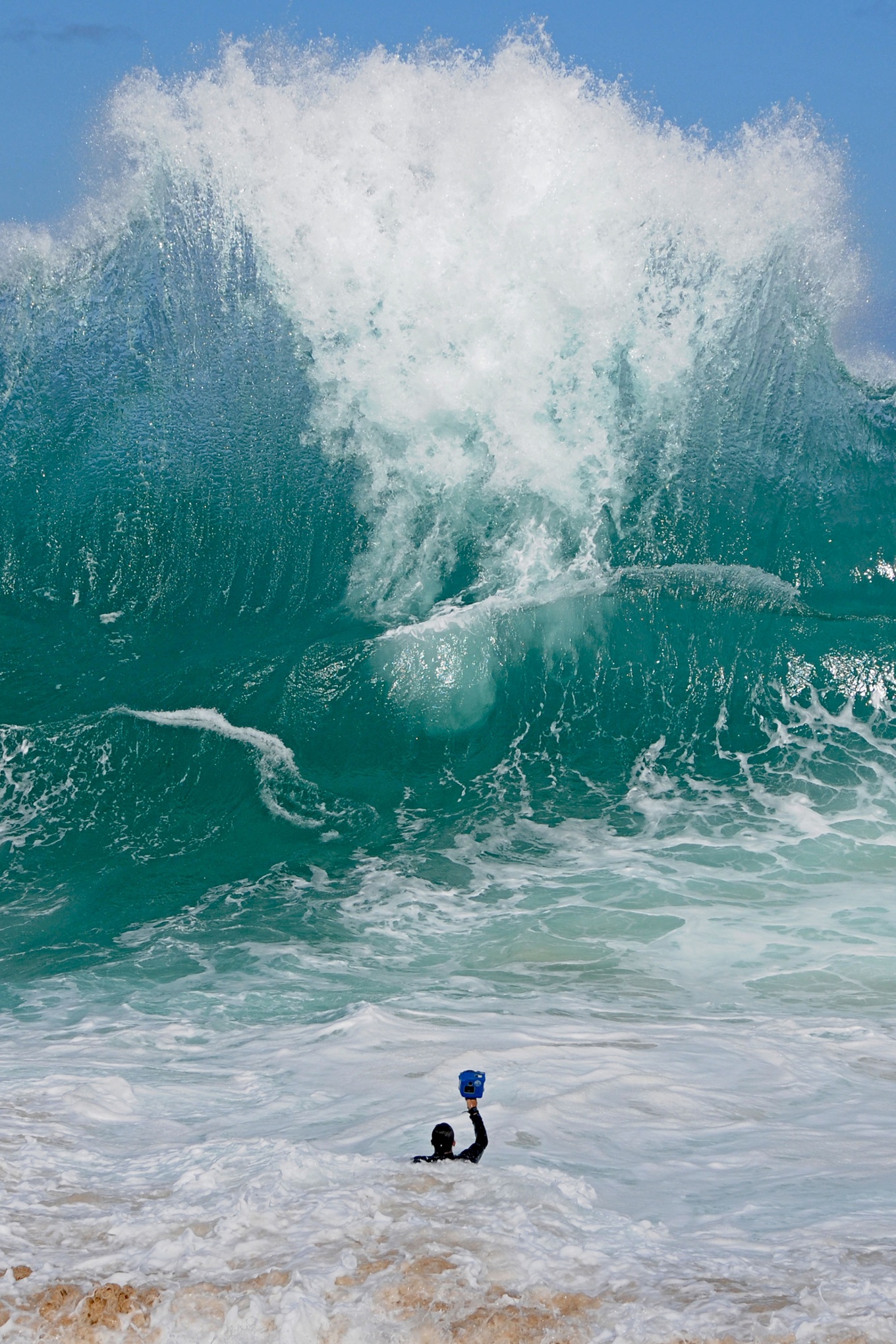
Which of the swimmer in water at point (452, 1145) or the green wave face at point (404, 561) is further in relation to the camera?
the green wave face at point (404, 561)

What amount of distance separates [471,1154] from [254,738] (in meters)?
8.36

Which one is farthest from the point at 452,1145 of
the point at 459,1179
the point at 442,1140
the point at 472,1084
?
the point at 472,1084

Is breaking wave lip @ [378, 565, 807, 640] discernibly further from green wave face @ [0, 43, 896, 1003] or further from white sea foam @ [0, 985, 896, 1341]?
white sea foam @ [0, 985, 896, 1341]

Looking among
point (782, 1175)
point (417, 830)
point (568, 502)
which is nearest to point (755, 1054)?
point (782, 1175)

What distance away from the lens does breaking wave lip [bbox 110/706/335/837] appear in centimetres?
1266

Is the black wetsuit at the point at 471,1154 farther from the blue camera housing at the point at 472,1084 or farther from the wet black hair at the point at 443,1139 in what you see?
the blue camera housing at the point at 472,1084

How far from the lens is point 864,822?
11.9 meters

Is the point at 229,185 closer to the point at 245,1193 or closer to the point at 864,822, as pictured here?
the point at 864,822

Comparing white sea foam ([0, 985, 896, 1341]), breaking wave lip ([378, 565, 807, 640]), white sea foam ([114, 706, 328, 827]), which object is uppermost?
breaking wave lip ([378, 565, 807, 640])

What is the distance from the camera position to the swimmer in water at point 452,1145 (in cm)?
504

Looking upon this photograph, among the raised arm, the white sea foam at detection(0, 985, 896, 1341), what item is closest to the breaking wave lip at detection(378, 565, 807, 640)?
the white sea foam at detection(0, 985, 896, 1341)

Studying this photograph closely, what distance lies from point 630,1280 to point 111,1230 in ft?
7.33

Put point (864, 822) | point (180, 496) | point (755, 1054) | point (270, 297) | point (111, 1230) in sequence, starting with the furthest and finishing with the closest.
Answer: point (270, 297)
point (180, 496)
point (864, 822)
point (755, 1054)
point (111, 1230)

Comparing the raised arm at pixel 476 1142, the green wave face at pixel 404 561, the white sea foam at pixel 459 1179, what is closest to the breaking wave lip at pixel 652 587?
the green wave face at pixel 404 561
